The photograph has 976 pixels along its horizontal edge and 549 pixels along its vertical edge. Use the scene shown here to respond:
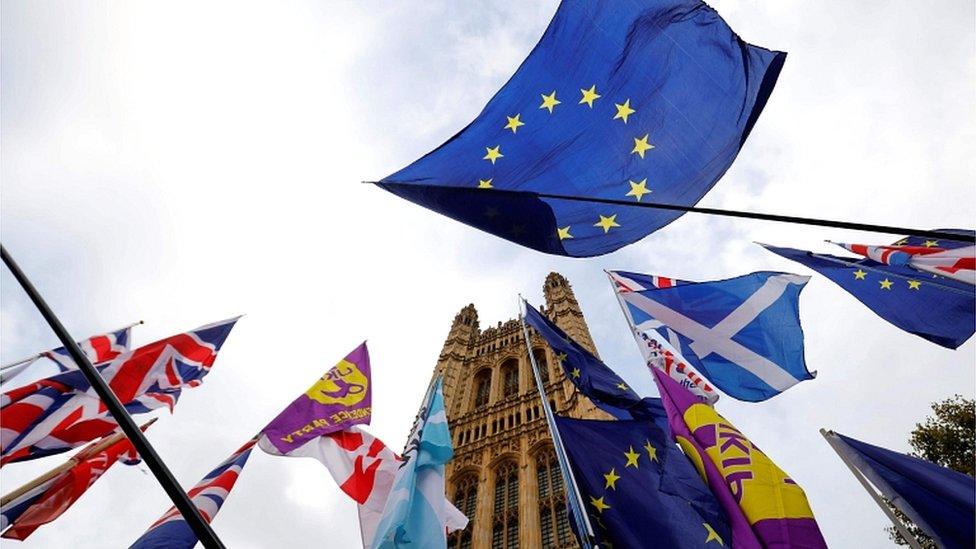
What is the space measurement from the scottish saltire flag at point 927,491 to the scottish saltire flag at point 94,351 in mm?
12818

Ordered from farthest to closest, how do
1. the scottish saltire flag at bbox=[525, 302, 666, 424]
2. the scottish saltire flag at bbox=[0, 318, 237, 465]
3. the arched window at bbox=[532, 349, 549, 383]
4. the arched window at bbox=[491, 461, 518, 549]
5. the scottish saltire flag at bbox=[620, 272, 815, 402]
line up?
the arched window at bbox=[532, 349, 549, 383], the arched window at bbox=[491, 461, 518, 549], the scottish saltire flag at bbox=[525, 302, 666, 424], the scottish saltire flag at bbox=[620, 272, 815, 402], the scottish saltire flag at bbox=[0, 318, 237, 465]

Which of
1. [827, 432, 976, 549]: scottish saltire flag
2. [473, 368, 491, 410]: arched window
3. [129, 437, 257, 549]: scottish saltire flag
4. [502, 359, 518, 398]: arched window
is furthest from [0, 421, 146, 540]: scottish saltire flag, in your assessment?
[502, 359, 518, 398]: arched window

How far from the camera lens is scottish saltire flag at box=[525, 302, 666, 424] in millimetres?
10508

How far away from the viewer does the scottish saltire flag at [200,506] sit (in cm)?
819

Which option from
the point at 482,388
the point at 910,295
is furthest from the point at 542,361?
the point at 910,295

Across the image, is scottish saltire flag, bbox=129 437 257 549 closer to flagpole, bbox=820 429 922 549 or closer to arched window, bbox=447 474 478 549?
flagpole, bbox=820 429 922 549

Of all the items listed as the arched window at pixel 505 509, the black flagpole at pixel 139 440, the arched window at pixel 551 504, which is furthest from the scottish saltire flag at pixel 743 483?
the arched window at pixel 505 509

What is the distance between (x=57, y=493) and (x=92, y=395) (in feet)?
5.65

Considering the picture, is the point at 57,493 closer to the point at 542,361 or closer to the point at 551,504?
the point at 551,504

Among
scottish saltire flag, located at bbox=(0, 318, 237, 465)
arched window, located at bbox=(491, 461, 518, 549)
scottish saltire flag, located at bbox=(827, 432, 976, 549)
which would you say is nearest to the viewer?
scottish saltire flag, located at bbox=(827, 432, 976, 549)

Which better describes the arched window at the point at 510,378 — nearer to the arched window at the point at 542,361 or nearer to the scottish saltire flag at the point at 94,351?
the arched window at the point at 542,361

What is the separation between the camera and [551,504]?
2692 cm

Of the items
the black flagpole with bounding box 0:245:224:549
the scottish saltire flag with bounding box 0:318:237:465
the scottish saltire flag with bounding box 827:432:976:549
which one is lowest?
the black flagpole with bounding box 0:245:224:549

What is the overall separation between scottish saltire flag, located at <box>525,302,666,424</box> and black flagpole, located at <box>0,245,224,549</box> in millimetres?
8302
